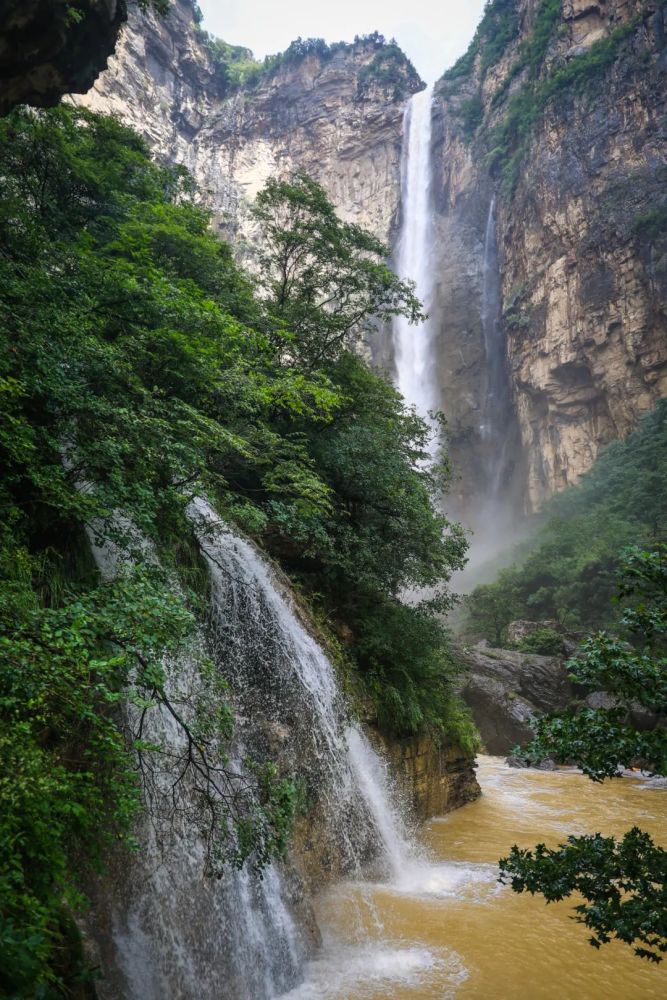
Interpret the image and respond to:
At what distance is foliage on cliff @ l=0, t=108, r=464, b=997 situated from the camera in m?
2.89

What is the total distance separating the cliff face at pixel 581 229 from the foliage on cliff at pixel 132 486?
20306 mm

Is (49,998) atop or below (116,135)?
below

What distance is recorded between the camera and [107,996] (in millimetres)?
3619

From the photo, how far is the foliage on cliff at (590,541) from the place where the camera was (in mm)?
22422

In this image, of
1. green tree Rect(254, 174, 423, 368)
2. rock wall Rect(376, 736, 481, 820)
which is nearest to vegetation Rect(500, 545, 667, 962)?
rock wall Rect(376, 736, 481, 820)

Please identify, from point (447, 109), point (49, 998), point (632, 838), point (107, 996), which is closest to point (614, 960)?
Answer: point (632, 838)

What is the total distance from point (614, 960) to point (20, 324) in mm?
7673

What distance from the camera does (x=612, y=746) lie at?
2678 mm

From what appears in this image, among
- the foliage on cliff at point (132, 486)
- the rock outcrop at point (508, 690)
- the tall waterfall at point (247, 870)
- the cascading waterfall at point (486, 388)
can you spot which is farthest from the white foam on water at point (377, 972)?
the cascading waterfall at point (486, 388)

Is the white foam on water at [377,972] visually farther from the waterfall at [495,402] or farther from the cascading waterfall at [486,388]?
the waterfall at [495,402]

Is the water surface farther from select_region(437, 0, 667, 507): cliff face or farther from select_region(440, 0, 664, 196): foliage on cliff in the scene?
select_region(440, 0, 664, 196): foliage on cliff

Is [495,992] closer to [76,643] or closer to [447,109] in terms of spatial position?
[76,643]

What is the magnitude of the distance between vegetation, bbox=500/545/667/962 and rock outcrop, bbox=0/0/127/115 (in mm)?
10044

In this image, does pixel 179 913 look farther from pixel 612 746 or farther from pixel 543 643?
pixel 543 643
